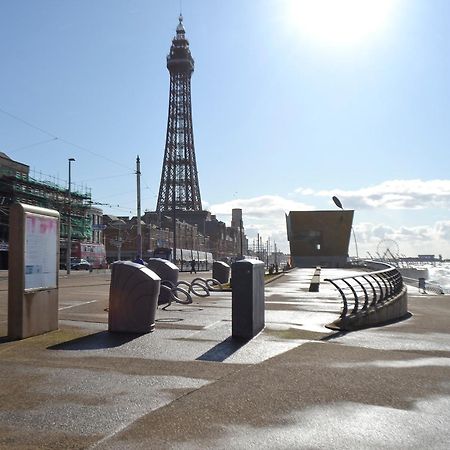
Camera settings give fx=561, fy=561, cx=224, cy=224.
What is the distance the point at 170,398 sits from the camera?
5621mm

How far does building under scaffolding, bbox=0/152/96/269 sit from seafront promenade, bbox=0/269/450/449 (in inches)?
2083

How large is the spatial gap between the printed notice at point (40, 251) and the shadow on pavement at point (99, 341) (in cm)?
118

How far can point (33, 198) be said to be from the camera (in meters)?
68.8

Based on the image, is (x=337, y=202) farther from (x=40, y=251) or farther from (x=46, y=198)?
(x=40, y=251)

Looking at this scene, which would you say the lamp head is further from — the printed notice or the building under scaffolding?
the printed notice

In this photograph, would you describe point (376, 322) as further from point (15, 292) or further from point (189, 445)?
point (189, 445)

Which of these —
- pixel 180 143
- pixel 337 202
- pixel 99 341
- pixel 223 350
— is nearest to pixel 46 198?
pixel 337 202

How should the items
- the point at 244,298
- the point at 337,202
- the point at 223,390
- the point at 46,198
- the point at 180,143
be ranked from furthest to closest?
the point at 180,143 < the point at 337,202 < the point at 46,198 < the point at 244,298 < the point at 223,390

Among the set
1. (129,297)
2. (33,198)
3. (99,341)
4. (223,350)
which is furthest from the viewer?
(33,198)

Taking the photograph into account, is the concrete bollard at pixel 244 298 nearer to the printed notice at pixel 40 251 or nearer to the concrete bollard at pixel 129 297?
the concrete bollard at pixel 129 297

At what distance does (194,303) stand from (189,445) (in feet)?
38.9

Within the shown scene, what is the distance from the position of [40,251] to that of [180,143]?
5788 inches

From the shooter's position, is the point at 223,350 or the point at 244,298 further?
the point at 244,298

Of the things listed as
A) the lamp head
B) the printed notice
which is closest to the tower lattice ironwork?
the lamp head
